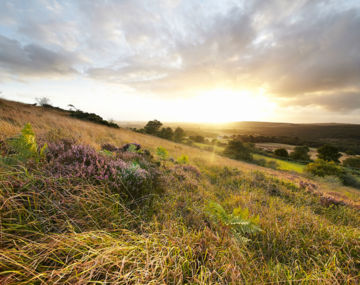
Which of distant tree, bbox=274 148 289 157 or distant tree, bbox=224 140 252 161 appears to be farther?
distant tree, bbox=274 148 289 157

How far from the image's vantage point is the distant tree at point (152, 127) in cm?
5669

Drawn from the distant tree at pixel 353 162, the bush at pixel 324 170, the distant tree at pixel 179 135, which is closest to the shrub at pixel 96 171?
the bush at pixel 324 170

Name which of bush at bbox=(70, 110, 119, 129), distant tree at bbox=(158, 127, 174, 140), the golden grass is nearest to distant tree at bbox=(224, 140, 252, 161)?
distant tree at bbox=(158, 127, 174, 140)

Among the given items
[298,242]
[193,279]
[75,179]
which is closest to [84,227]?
[75,179]

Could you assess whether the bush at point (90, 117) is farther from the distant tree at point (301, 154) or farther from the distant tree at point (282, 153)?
the distant tree at point (301, 154)

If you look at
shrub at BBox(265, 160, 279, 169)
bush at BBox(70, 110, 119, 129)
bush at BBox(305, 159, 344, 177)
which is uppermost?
bush at BBox(70, 110, 119, 129)

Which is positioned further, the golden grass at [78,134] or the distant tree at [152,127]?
the distant tree at [152,127]

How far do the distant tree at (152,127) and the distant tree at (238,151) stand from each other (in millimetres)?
28780

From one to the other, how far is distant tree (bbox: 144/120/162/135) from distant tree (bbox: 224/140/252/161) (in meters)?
28.8

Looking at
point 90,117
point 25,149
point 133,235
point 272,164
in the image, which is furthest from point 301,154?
point 90,117

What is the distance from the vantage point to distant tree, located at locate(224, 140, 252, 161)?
1690 inches

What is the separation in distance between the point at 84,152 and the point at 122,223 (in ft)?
6.64

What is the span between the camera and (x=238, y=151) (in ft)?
144

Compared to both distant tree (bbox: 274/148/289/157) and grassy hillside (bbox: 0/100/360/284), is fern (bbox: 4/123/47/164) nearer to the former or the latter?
grassy hillside (bbox: 0/100/360/284)
